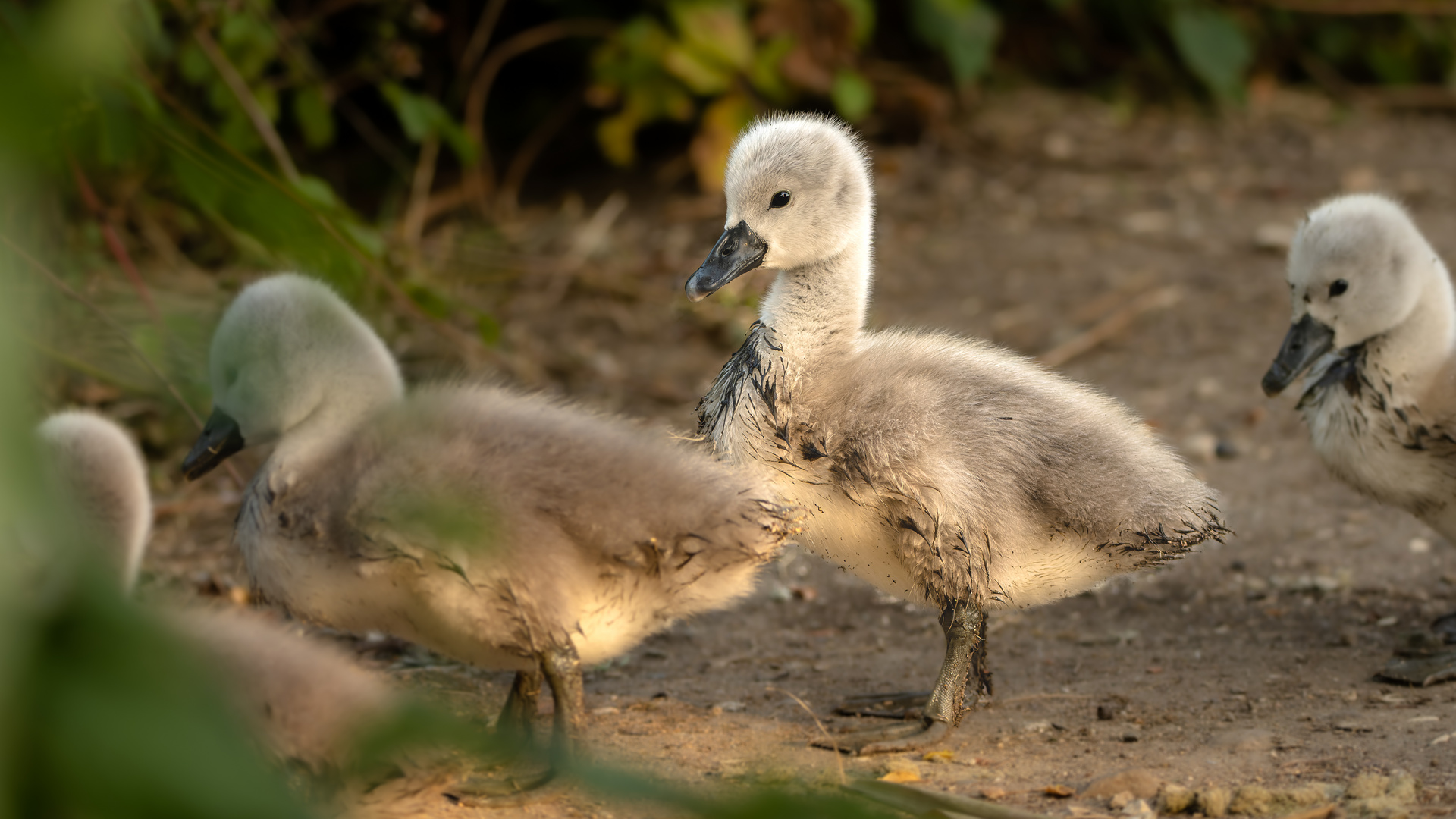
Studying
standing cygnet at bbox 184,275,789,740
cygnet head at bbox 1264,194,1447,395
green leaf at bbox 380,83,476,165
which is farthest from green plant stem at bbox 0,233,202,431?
cygnet head at bbox 1264,194,1447,395

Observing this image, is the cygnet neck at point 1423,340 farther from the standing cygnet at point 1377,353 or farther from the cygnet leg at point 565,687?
the cygnet leg at point 565,687

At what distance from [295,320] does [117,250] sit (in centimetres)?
109

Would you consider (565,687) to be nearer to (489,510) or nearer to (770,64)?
(489,510)

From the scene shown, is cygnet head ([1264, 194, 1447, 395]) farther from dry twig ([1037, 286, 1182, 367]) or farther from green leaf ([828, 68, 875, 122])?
green leaf ([828, 68, 875, 122])

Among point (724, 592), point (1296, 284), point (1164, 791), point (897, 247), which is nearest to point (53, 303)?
point (724, 592)

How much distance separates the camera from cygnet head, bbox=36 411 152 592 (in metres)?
3.14

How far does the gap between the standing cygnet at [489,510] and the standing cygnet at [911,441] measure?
23cm

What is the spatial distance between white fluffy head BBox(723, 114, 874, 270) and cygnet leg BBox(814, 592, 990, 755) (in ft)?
2.64

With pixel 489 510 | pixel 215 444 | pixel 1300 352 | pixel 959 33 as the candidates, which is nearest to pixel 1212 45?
pixel 959 33

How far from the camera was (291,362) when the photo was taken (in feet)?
8.46

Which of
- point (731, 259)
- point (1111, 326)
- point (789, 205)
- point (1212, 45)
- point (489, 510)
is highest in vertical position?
point (1212, 45)

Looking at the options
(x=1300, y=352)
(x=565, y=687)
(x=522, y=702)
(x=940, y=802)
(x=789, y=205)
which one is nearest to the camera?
(x=940, y=802)

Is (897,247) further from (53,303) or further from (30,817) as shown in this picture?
(30,817)

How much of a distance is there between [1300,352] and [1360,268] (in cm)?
25
